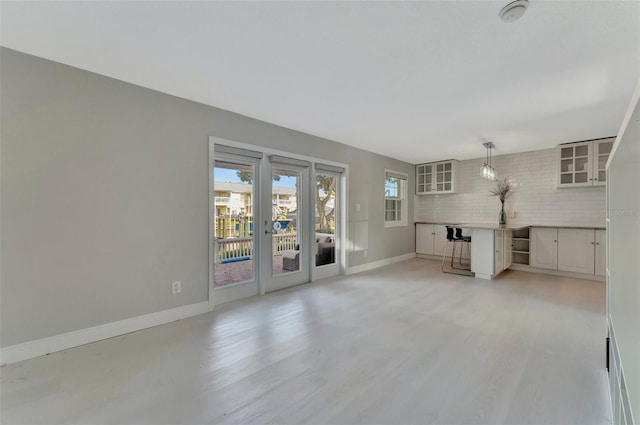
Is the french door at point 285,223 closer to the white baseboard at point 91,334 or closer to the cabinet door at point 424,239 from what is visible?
the white baseboard at point 91,334

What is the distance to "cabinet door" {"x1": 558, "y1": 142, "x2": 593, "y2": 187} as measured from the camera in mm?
4883

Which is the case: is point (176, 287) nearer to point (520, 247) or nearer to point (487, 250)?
point (487, 250)

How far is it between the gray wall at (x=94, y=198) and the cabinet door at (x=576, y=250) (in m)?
5.84

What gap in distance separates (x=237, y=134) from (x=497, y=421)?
3.63 meters

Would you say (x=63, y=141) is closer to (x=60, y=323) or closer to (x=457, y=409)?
(x=60, y=323)

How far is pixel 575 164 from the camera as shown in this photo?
16.5 ft

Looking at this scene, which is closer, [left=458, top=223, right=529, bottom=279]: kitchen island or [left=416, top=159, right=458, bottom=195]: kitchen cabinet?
[left=458, top=223, right=529, bottom=279]: kitchen island

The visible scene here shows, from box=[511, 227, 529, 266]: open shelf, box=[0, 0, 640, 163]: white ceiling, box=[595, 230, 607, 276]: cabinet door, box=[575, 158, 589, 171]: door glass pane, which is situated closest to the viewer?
box=[0, 0, 640, 163]: white ceiling

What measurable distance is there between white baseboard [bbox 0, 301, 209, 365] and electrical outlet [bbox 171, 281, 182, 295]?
18 centimetres

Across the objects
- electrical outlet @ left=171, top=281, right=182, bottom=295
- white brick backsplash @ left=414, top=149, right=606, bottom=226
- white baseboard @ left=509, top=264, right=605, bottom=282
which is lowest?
white baseboard @ left=509, top=264, right=605, bottom=282

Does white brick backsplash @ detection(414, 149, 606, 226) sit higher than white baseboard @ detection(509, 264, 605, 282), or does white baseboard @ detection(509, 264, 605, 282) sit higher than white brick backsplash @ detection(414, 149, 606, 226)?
white brick backsplash @ detection(414, 149, 606, 226)

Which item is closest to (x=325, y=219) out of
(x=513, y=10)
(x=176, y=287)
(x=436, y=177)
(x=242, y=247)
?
(x=242, y=247)

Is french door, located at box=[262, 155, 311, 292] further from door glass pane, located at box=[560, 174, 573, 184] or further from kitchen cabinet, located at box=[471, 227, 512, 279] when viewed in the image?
door glass pane, located at box=[560, 174, 573, 184]

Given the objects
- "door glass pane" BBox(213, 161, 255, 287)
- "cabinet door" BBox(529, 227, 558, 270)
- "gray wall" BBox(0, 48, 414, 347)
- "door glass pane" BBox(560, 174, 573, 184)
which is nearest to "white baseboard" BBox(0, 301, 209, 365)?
"gray wall" BBox(0, 48, 414, 347)
